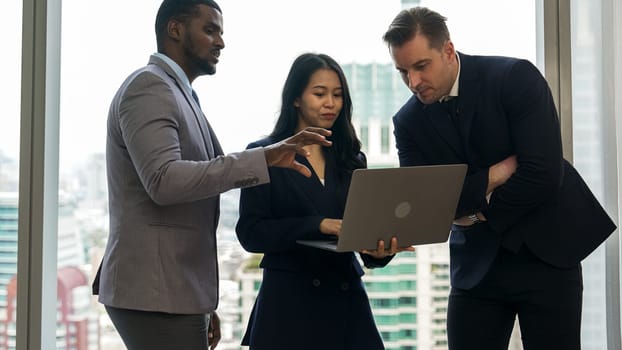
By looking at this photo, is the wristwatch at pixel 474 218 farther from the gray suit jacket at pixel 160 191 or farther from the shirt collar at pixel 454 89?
the gray suit jacket at pixel 160 191

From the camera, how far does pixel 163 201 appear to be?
1.60 metres

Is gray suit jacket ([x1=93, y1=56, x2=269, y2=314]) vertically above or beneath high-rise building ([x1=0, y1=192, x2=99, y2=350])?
above

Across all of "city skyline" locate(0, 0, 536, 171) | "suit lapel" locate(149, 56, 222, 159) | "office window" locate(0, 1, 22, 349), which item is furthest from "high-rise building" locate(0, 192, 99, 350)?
"suit lapel" locate(149, 56, 222, 159)

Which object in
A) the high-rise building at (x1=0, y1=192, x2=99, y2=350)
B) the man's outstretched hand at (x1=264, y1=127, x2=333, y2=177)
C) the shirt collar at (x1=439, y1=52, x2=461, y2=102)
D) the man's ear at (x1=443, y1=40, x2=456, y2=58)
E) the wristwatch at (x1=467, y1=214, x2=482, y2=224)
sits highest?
the man's ear at (x1=443, y1=40, x2=456, y2=58)

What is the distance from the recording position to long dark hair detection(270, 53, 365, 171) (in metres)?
2.10

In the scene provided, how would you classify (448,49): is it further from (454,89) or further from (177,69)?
(177,69)

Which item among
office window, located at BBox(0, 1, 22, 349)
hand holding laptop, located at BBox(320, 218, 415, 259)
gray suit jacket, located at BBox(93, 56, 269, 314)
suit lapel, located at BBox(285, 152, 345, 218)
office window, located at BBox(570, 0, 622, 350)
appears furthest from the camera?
office window, located at BBox(0, 1, 22, 349)

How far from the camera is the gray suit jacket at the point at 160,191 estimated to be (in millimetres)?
1589

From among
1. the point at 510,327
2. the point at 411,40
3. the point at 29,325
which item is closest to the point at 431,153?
the point at 411,40

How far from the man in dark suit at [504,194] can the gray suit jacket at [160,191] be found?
59 centimetres

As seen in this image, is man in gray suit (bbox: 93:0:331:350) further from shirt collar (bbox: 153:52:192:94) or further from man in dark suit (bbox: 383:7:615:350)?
man in dark suit (bbox: 383:7:615:350)

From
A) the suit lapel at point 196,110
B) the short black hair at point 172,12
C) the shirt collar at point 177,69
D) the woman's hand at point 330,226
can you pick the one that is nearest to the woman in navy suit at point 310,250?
the woman's hand at point 330,226

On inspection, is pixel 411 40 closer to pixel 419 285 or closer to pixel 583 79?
pixel 583 79

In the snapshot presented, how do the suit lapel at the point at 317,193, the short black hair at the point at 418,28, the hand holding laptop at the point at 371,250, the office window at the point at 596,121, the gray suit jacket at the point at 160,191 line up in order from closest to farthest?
the gray suit jacket at the point at 160,191
the hand holding laptop at the point at 371,250
the short black hair at the point at 418,28
the suit lapel at the point at 317,193
the office window at the point at 596,121
